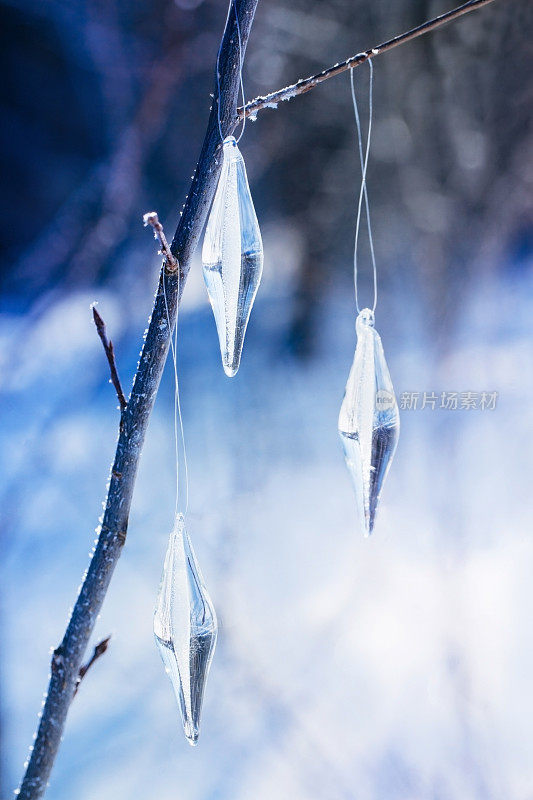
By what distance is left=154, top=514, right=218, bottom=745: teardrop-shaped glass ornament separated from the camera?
316 millimetres

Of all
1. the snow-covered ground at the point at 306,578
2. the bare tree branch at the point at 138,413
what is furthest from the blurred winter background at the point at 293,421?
the bare tree branch at the point at 138,413

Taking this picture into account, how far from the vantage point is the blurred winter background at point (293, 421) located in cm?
64

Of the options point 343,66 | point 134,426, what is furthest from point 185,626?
point 343,66

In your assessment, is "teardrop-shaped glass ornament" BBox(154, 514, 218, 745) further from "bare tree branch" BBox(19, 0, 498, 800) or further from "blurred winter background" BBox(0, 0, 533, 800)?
"blurred winter background" BBox(0, 0, 533, 800)

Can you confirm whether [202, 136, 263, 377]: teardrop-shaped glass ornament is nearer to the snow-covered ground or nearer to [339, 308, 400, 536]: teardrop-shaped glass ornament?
[339, 308, 400, 536]: teardrop-shaped glass ornament

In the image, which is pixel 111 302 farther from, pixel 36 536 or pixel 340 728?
pixel 340 728

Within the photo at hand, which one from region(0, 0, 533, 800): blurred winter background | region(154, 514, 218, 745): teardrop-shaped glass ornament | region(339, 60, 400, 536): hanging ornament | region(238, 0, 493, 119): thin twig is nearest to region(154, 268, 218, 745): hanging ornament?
region(154, 514, 218, 745): teardrop-shaped glass ornament

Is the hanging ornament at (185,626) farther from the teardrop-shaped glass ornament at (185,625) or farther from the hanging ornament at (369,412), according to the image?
the hanging ornament at (369,412)

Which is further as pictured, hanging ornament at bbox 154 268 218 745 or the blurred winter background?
the blurred winter background

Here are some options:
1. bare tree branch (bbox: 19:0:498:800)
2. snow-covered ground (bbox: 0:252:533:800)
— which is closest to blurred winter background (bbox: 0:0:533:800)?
snow-covered ground (bbox: 0:252:533:800)

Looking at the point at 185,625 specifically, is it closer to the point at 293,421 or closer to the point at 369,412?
the point at 369,412

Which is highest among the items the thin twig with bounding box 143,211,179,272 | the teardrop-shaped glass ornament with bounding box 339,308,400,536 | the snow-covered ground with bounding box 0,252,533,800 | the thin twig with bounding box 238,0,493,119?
the thin twig with bounding box 238,0,493,119

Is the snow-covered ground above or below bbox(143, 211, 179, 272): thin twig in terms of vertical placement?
below

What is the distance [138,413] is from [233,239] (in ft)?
0.32
